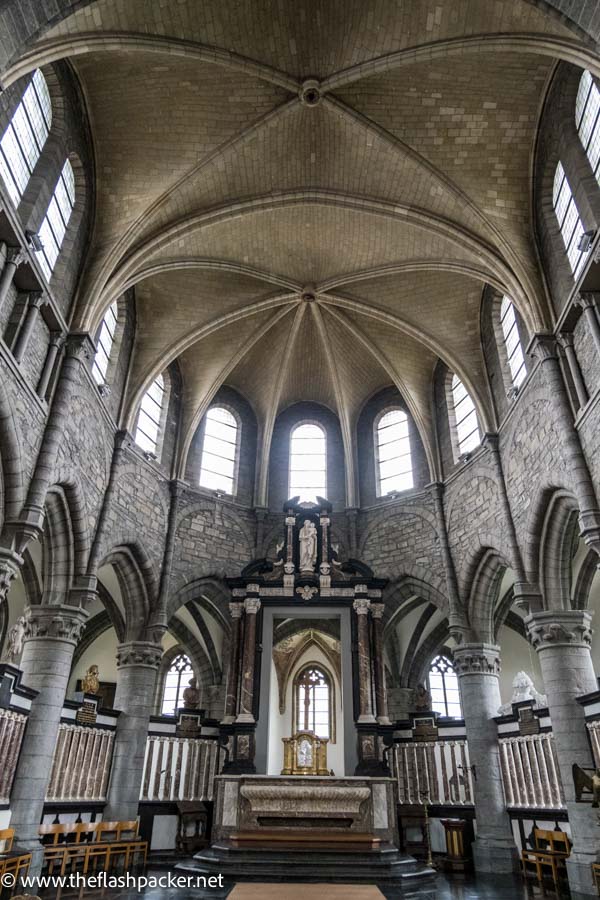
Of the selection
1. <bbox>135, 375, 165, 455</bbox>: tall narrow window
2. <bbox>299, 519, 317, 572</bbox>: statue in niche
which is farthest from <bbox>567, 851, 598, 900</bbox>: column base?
<bbox>135, 375, 165, 455</bbox>: tall narrow window

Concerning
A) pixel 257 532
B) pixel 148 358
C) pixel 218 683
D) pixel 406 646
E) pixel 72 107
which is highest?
pixel 72 107

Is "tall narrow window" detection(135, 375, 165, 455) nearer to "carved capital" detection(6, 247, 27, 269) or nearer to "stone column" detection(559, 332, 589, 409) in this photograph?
"carved capital" detection(6, 247, 27, 269)

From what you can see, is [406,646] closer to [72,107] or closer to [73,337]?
[73,337]

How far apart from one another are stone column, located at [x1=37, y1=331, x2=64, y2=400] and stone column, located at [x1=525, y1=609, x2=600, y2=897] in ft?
33.9

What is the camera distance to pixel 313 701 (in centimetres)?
2133

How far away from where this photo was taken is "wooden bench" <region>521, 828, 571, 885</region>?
11312 mm

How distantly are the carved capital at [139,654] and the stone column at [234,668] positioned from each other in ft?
7.49

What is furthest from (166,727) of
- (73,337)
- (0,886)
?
(73,337)

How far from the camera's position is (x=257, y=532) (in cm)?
1980

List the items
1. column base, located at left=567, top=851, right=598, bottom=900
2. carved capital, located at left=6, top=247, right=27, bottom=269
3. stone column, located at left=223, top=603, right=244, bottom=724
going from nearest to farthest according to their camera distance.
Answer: column base, located at left=567, top=851, right=598, bottom=900, carved capital, located at left=6, top=247, right=27, bottom=269, stone column, located at left=223, top=603, right=244, bottom=724

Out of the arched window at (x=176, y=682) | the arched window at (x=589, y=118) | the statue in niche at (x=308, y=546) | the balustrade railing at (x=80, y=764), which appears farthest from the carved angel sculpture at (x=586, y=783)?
the arched window at (x=176, y=682)

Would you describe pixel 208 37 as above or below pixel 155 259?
above

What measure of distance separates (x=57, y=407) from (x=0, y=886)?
7445 mm

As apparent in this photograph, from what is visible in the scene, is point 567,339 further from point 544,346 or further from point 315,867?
point 315,867
